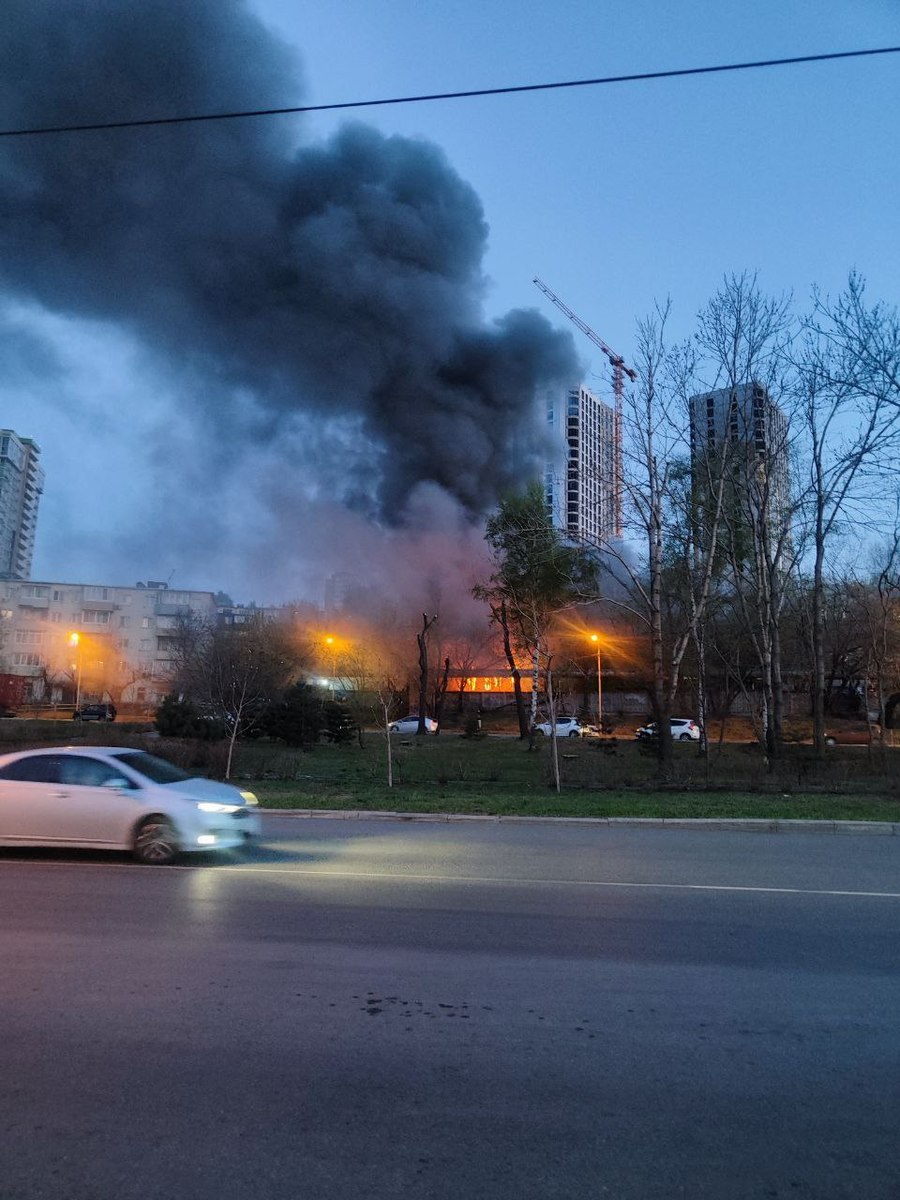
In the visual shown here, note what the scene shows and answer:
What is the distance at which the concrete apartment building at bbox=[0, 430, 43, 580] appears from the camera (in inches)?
5743

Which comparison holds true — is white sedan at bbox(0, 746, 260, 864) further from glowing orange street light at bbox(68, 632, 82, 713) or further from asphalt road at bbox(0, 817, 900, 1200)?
glowing orange street light at bbox(68, 632, 82, 713)

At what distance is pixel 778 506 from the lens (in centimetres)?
2883

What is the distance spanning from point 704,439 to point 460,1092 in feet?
85.2

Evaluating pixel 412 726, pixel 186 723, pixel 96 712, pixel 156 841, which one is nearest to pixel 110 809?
pixel 156 841

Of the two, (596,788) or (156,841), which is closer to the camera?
(156,841)

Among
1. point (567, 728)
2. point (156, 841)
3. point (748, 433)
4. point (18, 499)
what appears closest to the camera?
Result: point (156, 841)

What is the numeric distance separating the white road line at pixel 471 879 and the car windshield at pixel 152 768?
0.95m

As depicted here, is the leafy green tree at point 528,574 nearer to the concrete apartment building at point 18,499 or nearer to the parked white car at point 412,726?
the parked white car at point 412,726

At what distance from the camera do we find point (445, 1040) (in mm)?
4348

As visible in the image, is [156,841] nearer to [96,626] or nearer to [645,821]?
[645,821]

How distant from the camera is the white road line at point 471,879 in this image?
834cm

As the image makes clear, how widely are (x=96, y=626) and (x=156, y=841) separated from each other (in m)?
86.3

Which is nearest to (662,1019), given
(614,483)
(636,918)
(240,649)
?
(636,918)

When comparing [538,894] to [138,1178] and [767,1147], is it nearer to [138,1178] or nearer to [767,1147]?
[767,1147]
